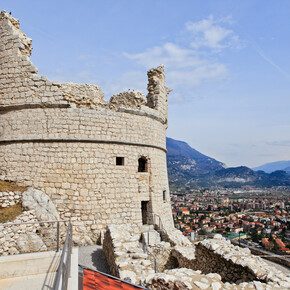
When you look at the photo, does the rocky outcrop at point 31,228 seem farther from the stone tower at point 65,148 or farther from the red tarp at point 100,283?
the red tarp at point 100,283

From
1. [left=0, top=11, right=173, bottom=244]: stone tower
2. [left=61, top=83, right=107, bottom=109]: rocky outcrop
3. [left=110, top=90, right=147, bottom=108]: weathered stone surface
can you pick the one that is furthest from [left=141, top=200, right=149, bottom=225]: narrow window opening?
[left=61, top=83, right=107, bottom=109]: rocky outcrop

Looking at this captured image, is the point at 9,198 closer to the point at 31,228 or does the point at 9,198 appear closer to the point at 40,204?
the point at 40,204

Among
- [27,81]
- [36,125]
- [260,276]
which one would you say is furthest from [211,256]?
[27,81]

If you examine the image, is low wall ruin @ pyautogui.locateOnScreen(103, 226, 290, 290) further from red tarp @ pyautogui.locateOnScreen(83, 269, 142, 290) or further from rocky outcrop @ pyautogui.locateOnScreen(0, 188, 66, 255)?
rocky outcrop @ pyautogui.locateOnScreen(0, 188, 66, 255)

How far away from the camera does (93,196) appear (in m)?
9.80

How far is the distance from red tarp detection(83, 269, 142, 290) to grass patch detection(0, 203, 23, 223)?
392 cm

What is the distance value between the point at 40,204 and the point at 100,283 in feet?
15.7

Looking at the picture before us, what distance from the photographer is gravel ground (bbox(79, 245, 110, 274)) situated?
7637 mm

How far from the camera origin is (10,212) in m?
8.32

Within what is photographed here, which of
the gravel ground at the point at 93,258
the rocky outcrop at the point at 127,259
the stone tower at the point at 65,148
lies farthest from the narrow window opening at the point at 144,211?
the rocky outcrop at the point at 127,259

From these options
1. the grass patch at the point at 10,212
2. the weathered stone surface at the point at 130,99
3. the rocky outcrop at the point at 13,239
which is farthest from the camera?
the weathered stone surface at the point at 130,99

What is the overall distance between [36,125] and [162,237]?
6565mm

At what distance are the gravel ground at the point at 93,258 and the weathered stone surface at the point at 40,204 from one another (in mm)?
1544

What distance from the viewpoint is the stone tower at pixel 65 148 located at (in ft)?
31.6
